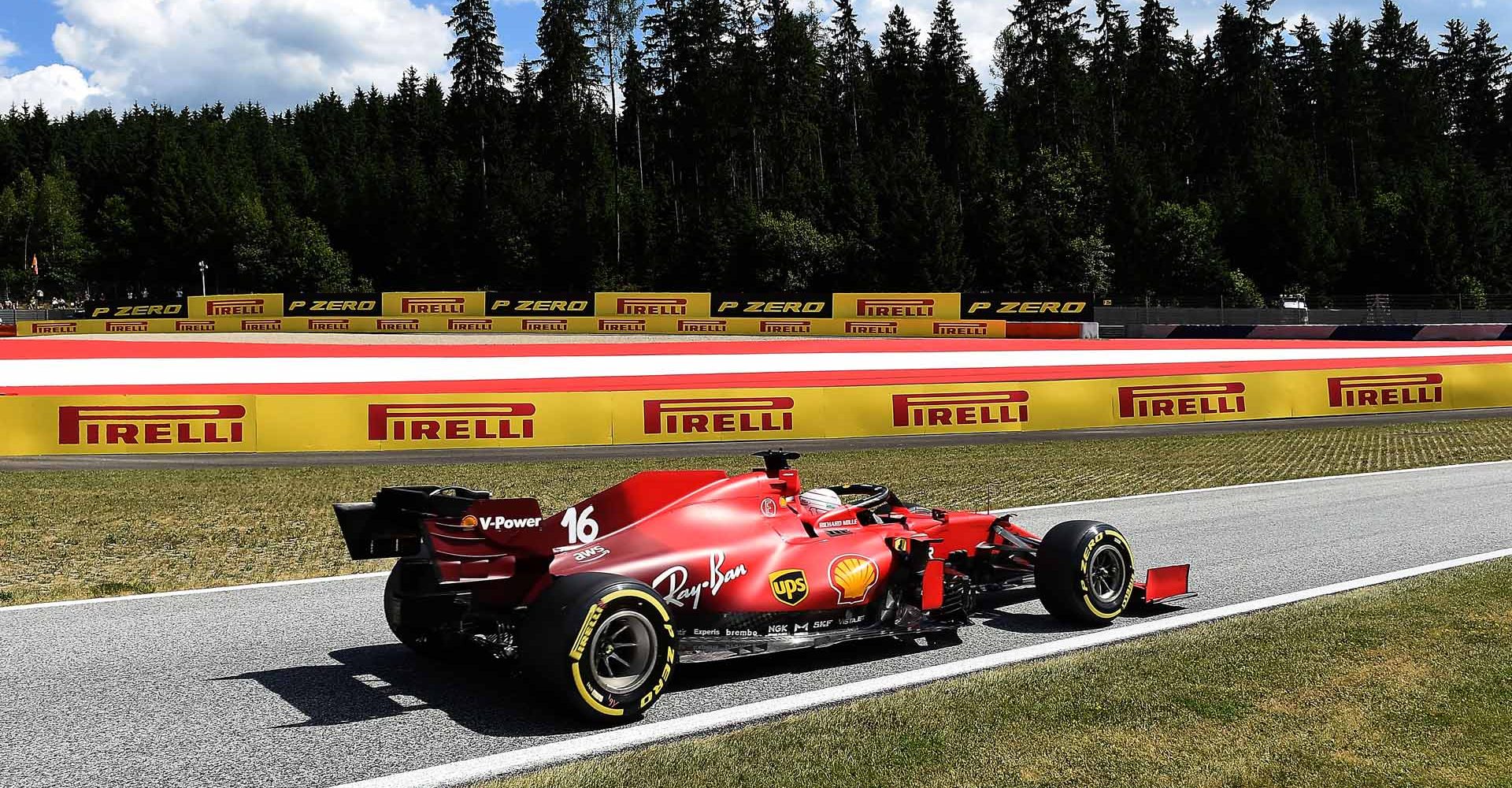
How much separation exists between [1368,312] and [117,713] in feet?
163

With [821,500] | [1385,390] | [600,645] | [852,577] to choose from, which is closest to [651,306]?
[1385,390]

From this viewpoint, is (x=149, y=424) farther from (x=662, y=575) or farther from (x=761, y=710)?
(x=761, y=710)

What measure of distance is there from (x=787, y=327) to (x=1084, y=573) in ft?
128

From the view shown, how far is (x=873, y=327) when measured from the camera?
46.0m

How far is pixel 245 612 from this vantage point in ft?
25.2

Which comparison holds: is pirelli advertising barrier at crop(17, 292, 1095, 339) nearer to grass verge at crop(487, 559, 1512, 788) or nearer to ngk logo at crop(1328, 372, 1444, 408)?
ngk logo at crop(1328, 372, 1444, 408)

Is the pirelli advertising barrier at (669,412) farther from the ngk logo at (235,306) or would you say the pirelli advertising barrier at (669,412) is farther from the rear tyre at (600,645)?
the ngk logo at (235,306)

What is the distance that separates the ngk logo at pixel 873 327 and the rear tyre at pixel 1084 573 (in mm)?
38412

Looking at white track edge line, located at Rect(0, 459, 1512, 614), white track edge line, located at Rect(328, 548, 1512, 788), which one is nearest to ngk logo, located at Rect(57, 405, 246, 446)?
white track edge line, located at Rect(0, 459, 1512, 614)

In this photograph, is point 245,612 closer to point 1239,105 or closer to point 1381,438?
A: point 1381,438

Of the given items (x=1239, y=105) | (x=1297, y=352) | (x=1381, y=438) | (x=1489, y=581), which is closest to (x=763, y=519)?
(x=1489, y=581)

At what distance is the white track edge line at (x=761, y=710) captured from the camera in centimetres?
477

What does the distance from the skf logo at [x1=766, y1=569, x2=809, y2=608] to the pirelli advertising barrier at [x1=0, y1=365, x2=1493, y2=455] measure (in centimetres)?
1174

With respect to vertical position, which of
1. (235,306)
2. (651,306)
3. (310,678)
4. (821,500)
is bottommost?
(310,678)
